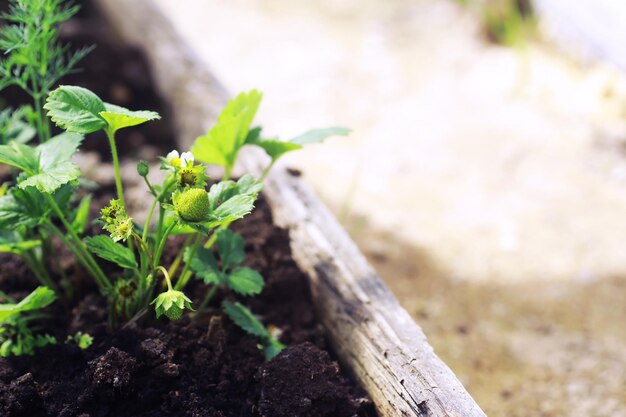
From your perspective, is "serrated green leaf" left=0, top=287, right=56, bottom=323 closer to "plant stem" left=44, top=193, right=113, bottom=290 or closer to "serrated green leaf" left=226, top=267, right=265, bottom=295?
"plant stem" left=44, top=193, right=113, bottom=290

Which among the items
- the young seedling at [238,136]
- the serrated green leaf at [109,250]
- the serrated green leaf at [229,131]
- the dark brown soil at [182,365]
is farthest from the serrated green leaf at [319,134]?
the serrated green leaf at [109,250]

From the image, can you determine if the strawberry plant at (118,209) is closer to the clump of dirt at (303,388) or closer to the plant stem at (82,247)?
the plant stem at (82,247)

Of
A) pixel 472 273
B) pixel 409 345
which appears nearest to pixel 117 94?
pixel 472 273

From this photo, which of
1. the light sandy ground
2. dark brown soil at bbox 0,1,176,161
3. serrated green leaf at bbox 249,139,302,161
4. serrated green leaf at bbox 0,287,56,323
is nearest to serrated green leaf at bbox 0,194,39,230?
serrated green leaf at bbox 0,287,56,323

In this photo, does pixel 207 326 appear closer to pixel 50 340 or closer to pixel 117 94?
pixel 50 340

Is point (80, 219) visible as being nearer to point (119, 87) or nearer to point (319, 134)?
point (319, 134)

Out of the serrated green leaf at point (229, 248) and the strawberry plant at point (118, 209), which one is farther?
the serrated green leaf at point (229, 248)
